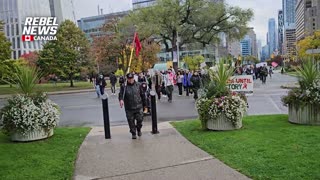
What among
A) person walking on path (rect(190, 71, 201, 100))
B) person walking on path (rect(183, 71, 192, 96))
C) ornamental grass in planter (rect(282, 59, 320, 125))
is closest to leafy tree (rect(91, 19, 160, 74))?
person walking on path (rect(183, 71, 192, 96))

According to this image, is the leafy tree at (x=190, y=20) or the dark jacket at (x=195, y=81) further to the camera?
the leafy tree at (x=190, y=20)

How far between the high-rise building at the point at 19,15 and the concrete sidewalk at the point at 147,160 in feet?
292

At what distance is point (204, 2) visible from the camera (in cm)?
4053

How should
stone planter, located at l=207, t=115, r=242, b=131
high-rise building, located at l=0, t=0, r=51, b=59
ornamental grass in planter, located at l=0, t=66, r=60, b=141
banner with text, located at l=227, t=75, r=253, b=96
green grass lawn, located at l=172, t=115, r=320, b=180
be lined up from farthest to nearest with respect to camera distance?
high-rise building, located at l=0, t=0, r=51, b=59
banner with text, located at l=227, t=75, r=253, b=96
stone planter, located at l=207, t=115, r=242, b=131
ornamental grass in planter, located at l=0, t=66, r=60, b=141
green grass lawn, located at l=172, t=115, r=320, b=180

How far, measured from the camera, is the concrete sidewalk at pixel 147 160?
552 centimetres

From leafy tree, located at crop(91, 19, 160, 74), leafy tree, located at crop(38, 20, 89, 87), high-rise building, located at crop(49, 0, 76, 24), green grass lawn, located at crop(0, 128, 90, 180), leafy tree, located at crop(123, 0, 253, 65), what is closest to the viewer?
green grass lawn, located at crop(0, 128, 90, 180)

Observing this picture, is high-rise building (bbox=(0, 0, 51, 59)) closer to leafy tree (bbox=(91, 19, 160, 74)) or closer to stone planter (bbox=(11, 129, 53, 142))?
leafy tree (bbox=(91, 19, 160, 74))

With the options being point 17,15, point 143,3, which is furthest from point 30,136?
point 17,15

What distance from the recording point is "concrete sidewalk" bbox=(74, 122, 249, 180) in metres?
5.52

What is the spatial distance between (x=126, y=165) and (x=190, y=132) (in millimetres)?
3108

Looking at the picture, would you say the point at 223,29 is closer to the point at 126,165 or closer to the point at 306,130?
the point at 306,130

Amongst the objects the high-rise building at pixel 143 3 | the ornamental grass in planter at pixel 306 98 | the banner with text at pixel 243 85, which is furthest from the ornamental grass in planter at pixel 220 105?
the high-rise building at pixel 143 3

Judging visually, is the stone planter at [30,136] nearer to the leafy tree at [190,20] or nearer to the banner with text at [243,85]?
the banner with text at [243,85]

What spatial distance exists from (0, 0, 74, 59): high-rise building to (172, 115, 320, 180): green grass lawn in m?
89.1
